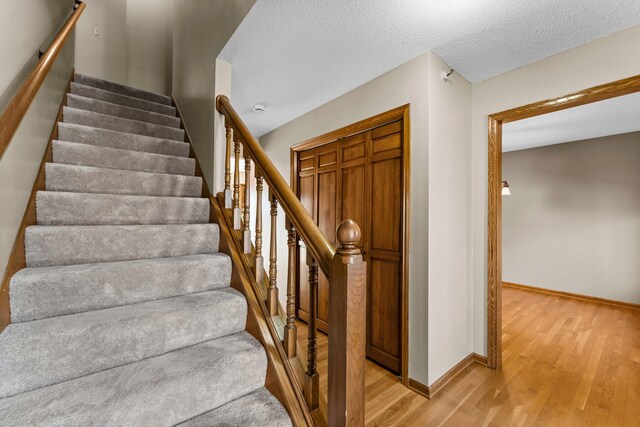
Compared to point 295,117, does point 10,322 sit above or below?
below

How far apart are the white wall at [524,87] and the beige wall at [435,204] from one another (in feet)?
0.35

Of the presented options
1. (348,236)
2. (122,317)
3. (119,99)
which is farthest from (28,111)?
(348,236)

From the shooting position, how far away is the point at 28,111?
1397mm

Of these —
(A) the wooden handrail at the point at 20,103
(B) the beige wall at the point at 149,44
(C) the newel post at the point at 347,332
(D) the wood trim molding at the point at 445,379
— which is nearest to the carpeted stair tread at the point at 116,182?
(A) the wooden handrail at the point at 20,103

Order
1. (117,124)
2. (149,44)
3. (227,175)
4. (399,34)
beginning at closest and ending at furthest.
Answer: (399,34), (227,175), (117,124), (149,44)

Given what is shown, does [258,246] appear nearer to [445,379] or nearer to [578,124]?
[445,379]

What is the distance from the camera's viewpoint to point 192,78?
2.49m

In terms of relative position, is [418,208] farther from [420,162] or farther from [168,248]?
[168,248]

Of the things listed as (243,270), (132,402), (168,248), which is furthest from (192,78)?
(132,402)

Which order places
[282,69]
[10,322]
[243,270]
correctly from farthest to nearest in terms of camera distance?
[282,69] < [243,270] < [10,322]

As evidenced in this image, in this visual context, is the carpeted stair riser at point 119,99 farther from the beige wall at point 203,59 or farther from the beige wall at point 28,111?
the beige wall at point 28,111

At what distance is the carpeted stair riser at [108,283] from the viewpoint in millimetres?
1084

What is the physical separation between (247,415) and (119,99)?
3151 millimetres

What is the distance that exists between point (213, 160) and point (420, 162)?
5.04ft
